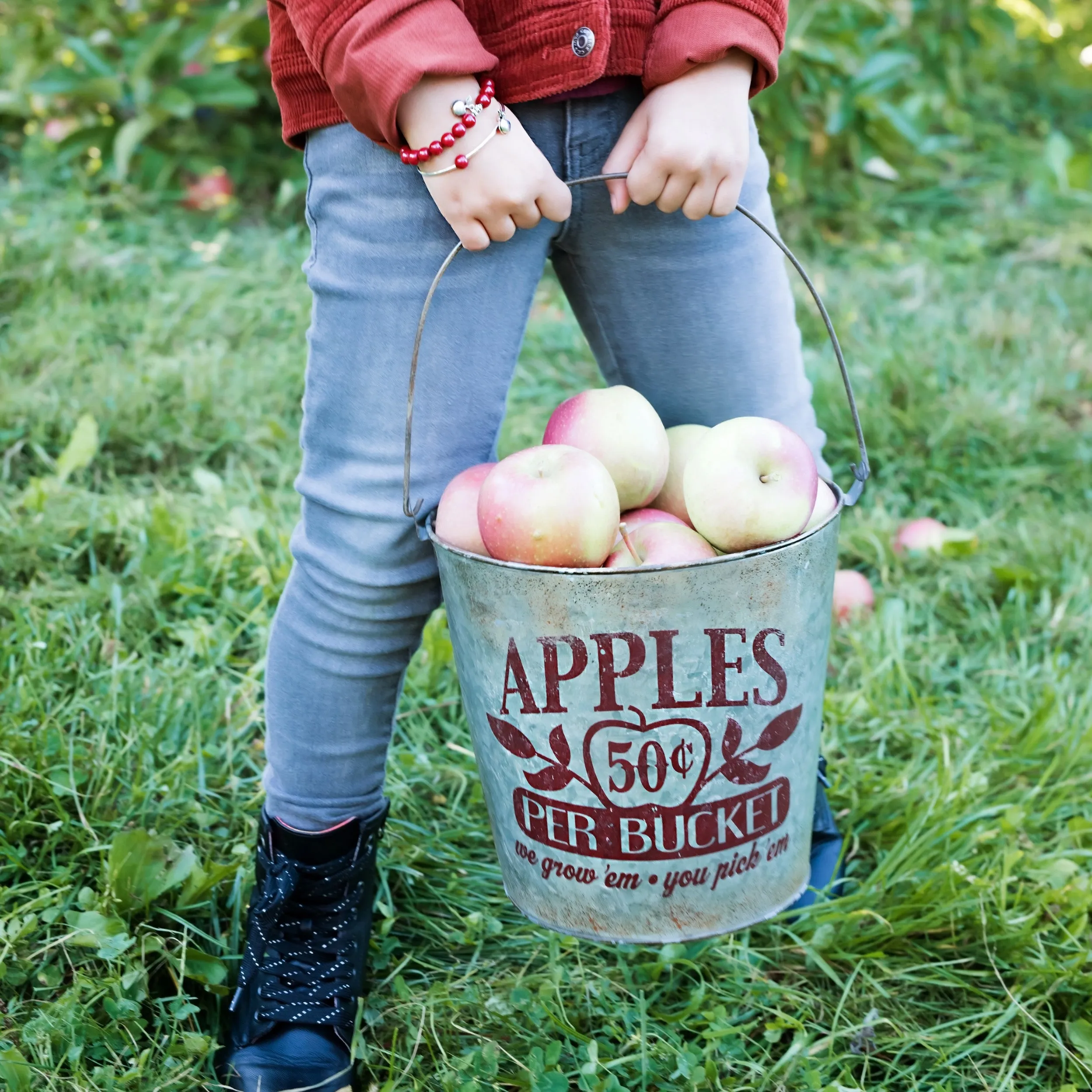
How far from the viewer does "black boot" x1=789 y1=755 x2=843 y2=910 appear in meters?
1.48

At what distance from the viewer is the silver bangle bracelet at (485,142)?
1021mm

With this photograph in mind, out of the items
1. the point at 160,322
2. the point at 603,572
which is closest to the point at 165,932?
the point at 603,572

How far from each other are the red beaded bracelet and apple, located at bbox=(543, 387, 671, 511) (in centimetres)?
29

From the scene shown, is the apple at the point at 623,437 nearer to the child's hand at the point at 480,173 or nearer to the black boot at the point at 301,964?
the child's hand at the point at 480,173

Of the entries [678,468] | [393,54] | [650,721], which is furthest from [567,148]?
[650,721]

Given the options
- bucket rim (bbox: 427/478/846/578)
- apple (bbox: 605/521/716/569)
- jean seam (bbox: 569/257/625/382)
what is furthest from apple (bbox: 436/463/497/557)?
jean seam (bbox: 569/257/625/382)

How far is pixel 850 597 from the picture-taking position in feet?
6.66

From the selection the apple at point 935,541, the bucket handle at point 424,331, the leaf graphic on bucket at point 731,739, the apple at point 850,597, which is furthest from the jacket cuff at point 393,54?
the apple at point 935,541

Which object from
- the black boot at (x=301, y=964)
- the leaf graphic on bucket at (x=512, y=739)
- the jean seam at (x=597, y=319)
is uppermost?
the jean seam at (x=597, y=319)

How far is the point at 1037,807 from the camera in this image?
5.32 feet

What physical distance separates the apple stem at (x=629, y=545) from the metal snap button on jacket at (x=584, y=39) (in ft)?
1.43

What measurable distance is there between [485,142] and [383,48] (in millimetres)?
115

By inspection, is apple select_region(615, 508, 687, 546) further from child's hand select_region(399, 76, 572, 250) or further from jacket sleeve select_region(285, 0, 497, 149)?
jacket sleeve select_region(285, 0, 497, 149)

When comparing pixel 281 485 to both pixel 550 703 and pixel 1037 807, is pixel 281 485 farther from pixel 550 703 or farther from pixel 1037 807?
pixel 1037 807
